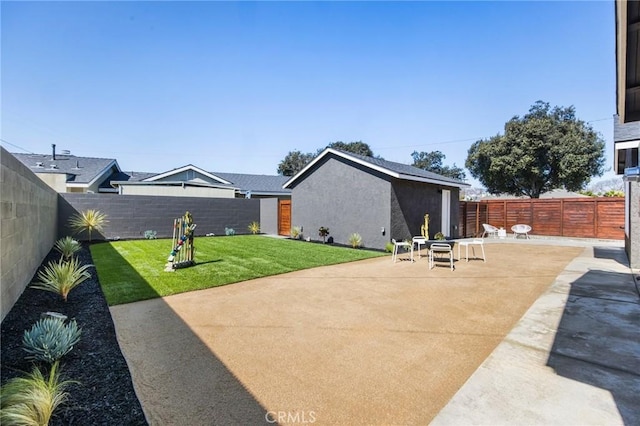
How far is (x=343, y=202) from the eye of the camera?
14398mm

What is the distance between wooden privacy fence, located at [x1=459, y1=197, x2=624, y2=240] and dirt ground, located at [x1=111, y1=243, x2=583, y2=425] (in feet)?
39.5

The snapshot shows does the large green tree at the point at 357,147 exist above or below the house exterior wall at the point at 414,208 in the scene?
above

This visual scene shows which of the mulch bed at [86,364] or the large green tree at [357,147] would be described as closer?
the mulch bed at [86,364]

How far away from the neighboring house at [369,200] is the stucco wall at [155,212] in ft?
11.7

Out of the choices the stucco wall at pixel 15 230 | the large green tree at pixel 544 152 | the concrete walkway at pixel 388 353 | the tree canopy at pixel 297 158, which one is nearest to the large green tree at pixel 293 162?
the tree canopy at pixel 297 158

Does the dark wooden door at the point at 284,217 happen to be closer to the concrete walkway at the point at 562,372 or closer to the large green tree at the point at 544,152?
the concrete walkway at the point at 562,372

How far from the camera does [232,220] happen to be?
18.4 metres

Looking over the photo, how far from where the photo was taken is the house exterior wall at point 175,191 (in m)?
20.5

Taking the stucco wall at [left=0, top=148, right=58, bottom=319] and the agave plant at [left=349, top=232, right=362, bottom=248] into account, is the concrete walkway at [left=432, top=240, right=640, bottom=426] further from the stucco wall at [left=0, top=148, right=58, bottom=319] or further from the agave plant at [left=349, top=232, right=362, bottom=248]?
the agave plant at [left=349, top=232, right=362, bottom=248]

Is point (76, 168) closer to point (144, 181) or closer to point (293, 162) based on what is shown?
point (144, 181)

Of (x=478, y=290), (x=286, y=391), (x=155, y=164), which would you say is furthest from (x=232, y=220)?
(x=155, y=164)

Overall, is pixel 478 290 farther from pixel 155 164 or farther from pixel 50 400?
pixel 155 164

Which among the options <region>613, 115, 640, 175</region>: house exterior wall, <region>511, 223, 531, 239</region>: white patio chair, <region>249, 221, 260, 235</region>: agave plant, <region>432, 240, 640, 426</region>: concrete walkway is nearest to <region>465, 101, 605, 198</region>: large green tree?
<region>511, 223, 531, 239</region>: white patio chair

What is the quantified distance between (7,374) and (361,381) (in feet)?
10.9
